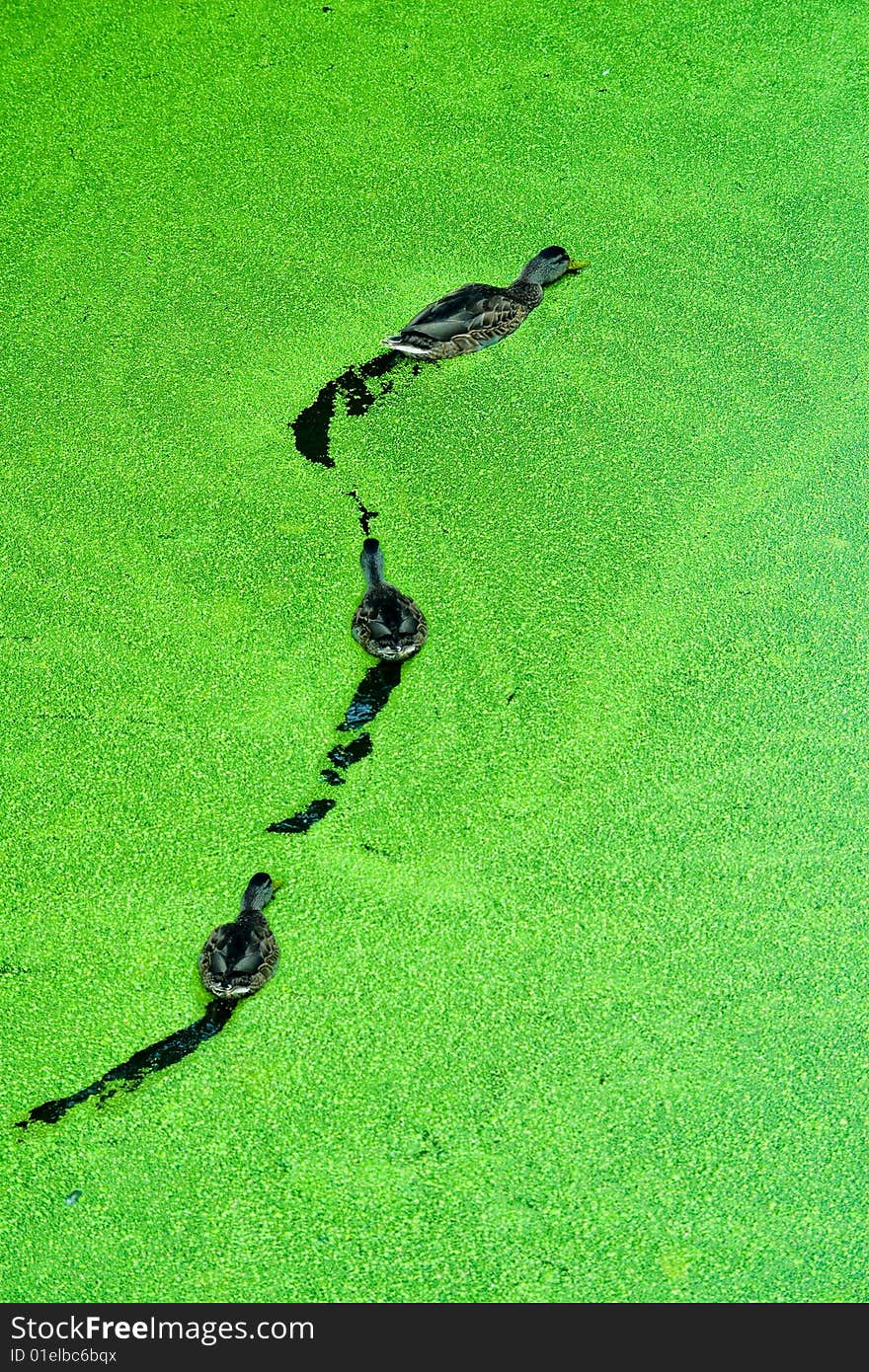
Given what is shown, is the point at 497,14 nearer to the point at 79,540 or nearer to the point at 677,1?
the point at 677,1

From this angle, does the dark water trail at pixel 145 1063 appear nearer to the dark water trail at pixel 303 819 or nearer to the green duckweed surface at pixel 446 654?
the green duckweed surface at pixel 446 654

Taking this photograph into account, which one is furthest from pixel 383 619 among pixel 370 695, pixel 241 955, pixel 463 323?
pixel 463 323

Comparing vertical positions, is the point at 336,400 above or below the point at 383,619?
above

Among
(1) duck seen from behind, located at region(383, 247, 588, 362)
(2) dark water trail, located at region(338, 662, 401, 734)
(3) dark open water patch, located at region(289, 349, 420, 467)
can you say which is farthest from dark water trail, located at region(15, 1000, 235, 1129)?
(1) duck seen from behind, located at region(383, 247, 588, 362)

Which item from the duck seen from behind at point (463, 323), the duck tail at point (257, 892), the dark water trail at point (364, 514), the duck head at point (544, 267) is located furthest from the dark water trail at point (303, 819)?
the duck head at point (544, 267)

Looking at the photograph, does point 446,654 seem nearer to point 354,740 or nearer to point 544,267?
point 354,740

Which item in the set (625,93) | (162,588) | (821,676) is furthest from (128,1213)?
(625,93)

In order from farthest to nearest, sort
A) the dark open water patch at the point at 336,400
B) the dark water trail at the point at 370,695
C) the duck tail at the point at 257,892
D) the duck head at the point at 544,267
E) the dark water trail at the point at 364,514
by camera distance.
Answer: the duck head at the point at 544,267
the dark open water patch at the point at 336,400
the dark water trail at the point at 364,514
the dark water trail at the point at 370,695
the duck tail at the point at 257,892
